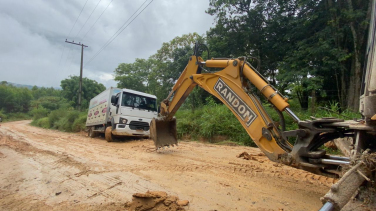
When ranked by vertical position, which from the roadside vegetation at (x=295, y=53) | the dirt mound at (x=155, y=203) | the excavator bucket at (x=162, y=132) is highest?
the roadside vegetation at (x=295, y=53)

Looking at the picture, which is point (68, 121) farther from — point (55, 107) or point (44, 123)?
point (55, 107)

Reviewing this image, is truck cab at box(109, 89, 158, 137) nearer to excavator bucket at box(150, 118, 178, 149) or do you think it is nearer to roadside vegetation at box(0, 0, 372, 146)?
roadside vegetation at box(0, 0, 372, 146)

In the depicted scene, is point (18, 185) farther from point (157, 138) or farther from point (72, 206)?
point (157, 138)

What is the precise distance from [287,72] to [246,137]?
3.67 meters

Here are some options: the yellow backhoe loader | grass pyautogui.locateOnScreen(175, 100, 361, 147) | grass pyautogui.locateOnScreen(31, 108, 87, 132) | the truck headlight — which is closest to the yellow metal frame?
the yellow backhoe loader

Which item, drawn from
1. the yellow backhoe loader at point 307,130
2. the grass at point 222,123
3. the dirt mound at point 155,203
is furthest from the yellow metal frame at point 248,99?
the grass at point 222,123

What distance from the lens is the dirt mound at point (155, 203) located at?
2.58 m

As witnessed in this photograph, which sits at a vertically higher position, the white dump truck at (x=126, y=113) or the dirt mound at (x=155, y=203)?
the white dump truck at (x=126, y=113)

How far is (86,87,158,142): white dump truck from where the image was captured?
9.38 m

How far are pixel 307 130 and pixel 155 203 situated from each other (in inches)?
84.7

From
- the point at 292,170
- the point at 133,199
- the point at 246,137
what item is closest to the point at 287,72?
the point at 246,137

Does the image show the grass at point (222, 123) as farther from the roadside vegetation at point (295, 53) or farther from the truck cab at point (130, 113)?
the truck cab at point (130, 113)

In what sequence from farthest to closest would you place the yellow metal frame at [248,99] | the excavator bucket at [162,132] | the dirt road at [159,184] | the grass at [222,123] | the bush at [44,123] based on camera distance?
the bush at [44,123]
the grass at [222,123]
the excavator bucket at [162,132]
the yellow metal frame at [248,99]
the dirt road at [159,184]

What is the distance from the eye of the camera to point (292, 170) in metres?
4.14
